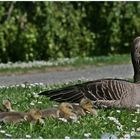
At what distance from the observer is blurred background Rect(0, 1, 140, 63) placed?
21859 millimetres

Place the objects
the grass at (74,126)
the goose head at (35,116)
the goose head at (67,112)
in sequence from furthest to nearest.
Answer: the goose head at (67,112)
the goose head at (35,116)
the grass at (74,126)

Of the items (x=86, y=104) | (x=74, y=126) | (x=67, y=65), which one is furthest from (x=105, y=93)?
(x=67, y=65)

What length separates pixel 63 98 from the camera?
9555mm

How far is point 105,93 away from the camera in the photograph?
9.47 m

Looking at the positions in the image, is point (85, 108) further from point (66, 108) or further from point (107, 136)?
point (107, 136)

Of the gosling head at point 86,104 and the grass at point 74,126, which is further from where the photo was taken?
the gosling head at point 86,104

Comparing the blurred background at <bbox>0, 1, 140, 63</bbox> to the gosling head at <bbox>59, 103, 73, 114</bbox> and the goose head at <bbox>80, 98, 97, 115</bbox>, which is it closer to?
the goose head at <bbox>80, 98, 97, 115</bbox>

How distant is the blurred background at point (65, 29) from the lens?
21.9m

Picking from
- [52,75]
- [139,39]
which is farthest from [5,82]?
[139,39]

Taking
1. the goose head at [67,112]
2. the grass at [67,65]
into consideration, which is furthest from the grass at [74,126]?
the grass at [67,65]

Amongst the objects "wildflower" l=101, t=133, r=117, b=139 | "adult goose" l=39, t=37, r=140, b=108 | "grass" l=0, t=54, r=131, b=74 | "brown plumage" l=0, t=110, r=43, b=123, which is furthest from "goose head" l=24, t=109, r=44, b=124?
"grass" l=0, t=54, r=131, b=74

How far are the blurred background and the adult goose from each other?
468 inches

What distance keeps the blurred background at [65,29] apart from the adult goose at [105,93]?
1190 centimetres

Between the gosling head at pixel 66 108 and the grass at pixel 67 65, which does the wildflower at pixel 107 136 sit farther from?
the grass at pixel 67 65
